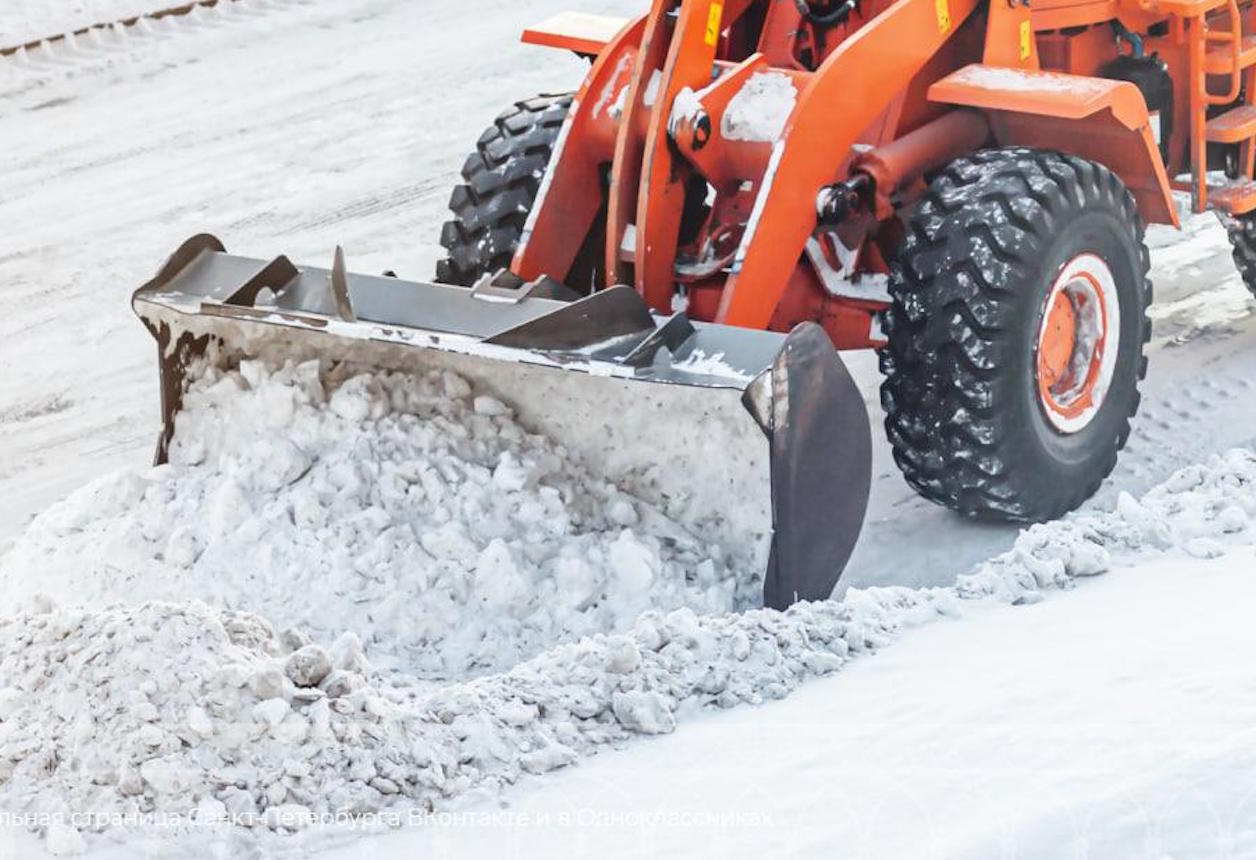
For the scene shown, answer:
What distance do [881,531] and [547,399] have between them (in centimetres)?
112

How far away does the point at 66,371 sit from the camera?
7.10 meters

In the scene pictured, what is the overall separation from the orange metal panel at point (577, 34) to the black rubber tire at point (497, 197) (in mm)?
273

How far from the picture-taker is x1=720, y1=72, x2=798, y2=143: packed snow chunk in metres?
5.25

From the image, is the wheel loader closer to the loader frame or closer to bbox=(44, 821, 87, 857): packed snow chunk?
the loader frame

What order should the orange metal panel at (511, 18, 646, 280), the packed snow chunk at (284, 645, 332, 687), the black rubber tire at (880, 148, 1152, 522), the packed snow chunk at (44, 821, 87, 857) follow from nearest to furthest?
1. the packed snow chunk at (44, 821, 87, 857)
2. the packed snow chunk at (284, 645, 332, 687)
3. the black rubber tire at (880, 148, 1152, 522)
4. the orange metal panel at (511, 18, 646, 280)

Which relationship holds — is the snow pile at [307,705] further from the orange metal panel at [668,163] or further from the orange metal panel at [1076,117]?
the orange metal panel at [1076,117]

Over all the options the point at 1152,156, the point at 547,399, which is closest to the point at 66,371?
the point at 547,399

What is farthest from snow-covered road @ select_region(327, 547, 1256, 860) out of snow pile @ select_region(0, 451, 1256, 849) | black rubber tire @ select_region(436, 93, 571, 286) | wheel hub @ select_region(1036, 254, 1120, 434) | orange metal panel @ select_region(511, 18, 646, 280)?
black rubber tire @ select_region(436, 93, 571, 286)

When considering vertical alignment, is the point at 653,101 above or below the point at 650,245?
above

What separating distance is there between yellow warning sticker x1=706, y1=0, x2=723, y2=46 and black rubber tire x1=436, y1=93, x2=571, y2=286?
0.79m

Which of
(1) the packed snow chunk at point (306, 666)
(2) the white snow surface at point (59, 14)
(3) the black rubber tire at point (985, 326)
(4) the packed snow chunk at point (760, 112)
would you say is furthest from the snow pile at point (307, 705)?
(2) the white snow surface at point (59, 14)

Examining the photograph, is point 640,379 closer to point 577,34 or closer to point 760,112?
point 760,112

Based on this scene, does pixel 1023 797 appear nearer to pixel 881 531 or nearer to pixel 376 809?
pixel 376 809

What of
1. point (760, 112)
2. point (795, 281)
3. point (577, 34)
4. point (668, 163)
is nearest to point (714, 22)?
point (760, 112)
